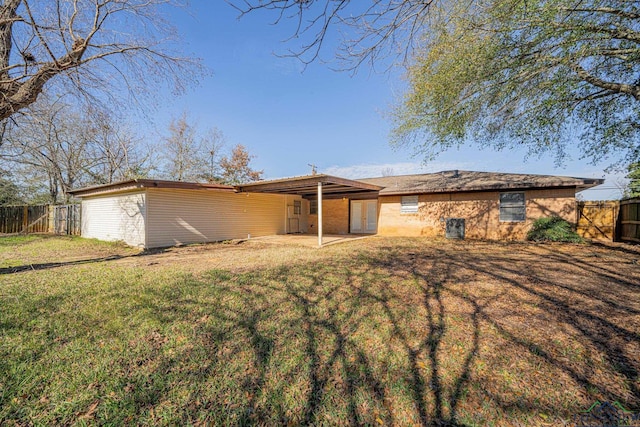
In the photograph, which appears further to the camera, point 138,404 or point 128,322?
point 128,322

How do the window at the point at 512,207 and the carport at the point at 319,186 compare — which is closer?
the carport at the point at 319,186

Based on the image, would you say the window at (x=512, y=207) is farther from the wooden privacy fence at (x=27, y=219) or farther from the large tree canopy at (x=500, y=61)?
the wooden privacy fence at (x=27, y=219)

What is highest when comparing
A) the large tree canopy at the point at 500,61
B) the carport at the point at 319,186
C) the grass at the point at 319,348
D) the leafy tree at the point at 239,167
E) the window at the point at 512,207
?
the leafy tree at the point at 239,167

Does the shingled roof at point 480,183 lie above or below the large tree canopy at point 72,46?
below

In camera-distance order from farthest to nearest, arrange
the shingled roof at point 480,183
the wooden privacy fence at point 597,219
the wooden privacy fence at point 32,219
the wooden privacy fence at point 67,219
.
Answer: the wooden privacy fence at point 32,219
the wooden privacy fence at point 67,219
the wooden privacy fence at point 597,219
the shingled roof at point 480,183

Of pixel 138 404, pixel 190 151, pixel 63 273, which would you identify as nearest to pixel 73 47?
pixel 63 273

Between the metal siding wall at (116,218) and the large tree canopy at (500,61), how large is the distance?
977cm

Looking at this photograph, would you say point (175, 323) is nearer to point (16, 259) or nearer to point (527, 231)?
point (16, 259)

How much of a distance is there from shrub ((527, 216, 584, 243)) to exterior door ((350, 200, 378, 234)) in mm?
6883

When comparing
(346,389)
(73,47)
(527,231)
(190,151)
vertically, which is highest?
(190,151)

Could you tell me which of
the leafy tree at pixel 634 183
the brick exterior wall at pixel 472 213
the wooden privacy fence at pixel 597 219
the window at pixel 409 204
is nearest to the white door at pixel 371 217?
the brick exterior wall at pixel 472 213

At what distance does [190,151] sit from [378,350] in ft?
78.6

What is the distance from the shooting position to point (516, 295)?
400cm

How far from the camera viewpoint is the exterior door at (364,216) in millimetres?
14886
